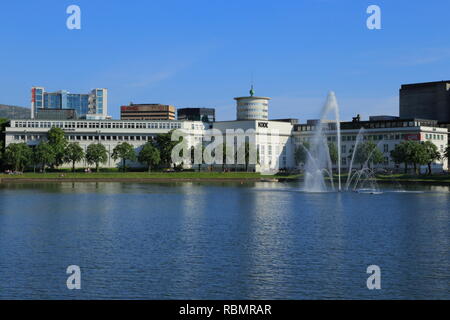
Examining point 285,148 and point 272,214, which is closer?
point 272,214

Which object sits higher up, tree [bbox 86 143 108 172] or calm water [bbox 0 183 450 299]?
tree [bbox 86 143 108 172]

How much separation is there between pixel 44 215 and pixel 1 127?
4945 inches

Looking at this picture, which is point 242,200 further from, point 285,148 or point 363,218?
point 285,148

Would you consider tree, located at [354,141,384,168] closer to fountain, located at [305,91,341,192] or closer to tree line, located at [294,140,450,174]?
tree line, located at [294,140,450,174]

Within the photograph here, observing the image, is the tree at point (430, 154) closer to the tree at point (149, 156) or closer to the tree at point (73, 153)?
the tree at point (149, 156)

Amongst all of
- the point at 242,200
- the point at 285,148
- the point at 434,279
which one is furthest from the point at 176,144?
the point at 434,279

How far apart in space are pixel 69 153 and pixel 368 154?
77561mm

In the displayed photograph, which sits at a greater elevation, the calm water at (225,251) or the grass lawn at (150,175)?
the grass lawn at (150,175)

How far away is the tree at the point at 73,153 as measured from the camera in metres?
160

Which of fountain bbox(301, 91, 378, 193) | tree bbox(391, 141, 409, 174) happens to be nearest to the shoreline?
fountain bbox(301, 91, 378, 193)

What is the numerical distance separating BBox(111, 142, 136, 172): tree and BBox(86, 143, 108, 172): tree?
2.73 metres

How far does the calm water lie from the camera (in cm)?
2983

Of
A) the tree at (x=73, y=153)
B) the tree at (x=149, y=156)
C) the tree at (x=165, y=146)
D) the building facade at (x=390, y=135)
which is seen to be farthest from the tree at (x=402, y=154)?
the tree at (x=73, y=153)

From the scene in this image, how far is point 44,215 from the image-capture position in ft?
195
